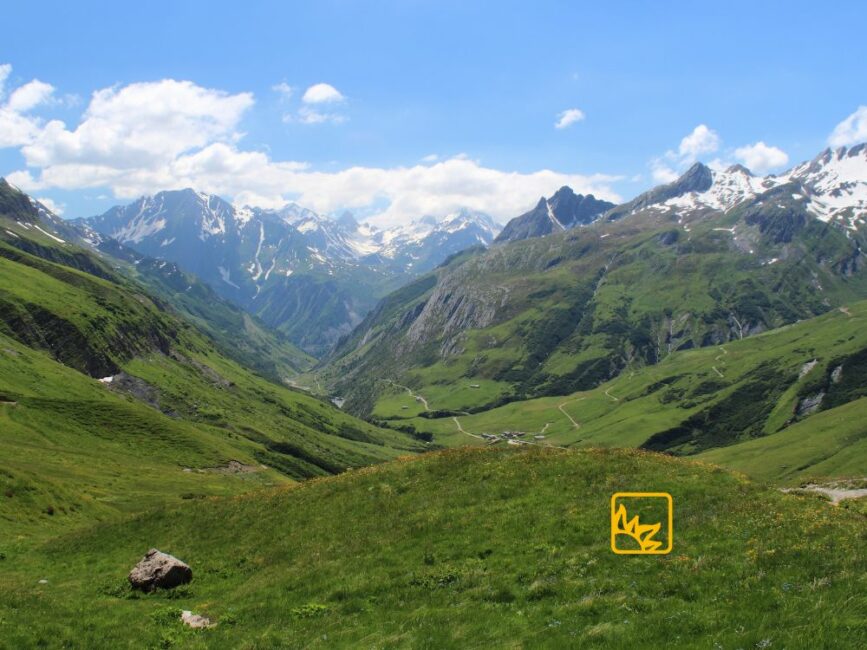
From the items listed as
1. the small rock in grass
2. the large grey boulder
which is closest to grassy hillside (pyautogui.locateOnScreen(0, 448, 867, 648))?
the small rock in grass

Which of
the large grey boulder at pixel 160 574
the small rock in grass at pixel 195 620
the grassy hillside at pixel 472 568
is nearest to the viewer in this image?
the grassy hillside at pixel 472 568

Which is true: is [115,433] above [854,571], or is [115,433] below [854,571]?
below

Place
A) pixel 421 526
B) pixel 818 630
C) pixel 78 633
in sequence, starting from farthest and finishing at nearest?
1. pixel 421 526
2. pixel 78 633
3. pixel 818 630

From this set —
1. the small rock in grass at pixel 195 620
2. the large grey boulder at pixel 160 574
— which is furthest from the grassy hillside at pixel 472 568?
the large grey boulder at pixel 160 574

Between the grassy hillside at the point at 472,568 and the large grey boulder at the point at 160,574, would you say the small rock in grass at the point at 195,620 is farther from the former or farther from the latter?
the large grey boulder at the point at 160,574

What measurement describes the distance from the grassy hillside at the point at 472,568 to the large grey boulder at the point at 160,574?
799mm

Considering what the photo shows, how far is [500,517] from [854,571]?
1604 cm

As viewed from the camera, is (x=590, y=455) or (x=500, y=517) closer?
(x=500, y=517)

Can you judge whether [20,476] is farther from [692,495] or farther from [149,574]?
[692,495]

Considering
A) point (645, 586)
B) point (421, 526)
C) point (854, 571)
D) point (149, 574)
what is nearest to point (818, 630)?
point (854, 571)

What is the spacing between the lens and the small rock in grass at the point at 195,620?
2645cm

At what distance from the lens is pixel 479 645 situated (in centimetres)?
2025

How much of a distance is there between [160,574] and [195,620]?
6331 mm

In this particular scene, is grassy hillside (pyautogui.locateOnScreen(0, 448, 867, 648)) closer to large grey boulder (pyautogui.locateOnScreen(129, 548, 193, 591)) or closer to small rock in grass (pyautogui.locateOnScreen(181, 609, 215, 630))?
small rock in grass (pyautogui.locateOnScreen(181, 609, 215, 630))
